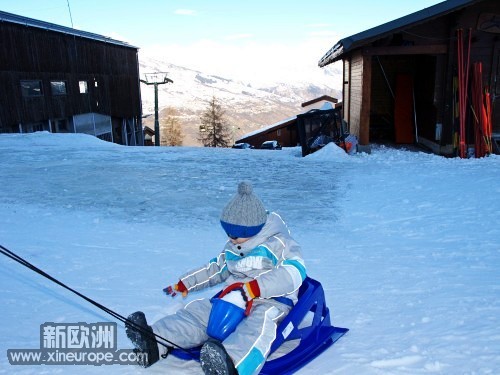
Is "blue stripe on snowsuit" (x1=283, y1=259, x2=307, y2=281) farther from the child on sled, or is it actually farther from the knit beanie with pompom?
the knit beanie with pompom

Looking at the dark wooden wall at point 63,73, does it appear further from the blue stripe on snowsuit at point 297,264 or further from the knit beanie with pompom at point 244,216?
the blue stripe on snowsuit at point 297,264

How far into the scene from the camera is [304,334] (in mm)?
3074

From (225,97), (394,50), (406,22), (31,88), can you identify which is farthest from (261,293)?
(225,97)

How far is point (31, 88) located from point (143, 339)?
22.8 metres

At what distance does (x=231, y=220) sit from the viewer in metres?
2.92

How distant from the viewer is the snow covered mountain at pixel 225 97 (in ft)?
330

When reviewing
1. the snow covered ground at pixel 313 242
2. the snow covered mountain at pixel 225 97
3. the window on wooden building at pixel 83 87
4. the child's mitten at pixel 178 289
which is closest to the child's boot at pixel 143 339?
the snow covered ground at pixel 313 242

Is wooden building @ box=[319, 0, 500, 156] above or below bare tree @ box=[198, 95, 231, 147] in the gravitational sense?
above

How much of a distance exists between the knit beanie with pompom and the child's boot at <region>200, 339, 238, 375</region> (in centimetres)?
73

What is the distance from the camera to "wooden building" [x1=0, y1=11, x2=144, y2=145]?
20.7m

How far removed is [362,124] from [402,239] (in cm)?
692

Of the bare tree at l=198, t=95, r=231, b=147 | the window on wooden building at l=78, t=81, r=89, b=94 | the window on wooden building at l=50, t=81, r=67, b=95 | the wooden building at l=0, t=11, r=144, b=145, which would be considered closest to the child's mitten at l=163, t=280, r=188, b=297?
the wooden building at l=0, t=11, r=144, b=145

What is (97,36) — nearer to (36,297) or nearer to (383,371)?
(36,297)

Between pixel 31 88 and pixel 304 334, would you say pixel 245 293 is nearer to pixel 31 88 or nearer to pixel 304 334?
pixel 304 334
